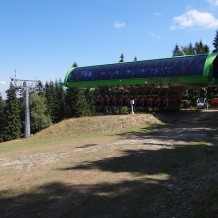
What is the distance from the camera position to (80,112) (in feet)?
223

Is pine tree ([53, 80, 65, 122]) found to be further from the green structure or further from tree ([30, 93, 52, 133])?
the green structure

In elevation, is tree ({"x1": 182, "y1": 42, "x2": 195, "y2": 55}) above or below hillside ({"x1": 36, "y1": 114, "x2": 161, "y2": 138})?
above

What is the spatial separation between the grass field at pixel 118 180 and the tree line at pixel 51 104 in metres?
38.5

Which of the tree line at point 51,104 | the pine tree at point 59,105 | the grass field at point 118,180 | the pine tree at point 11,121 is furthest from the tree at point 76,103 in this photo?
the grass field at point 118,180

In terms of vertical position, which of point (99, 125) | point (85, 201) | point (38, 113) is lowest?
point (85, 201)

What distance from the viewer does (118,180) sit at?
1061 cm

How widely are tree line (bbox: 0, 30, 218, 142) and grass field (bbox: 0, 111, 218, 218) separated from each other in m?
38.5

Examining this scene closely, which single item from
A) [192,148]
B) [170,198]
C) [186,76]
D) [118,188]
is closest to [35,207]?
[118,188]

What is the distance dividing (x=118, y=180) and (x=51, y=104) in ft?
242

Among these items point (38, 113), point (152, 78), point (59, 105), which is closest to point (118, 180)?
point (152, 78)

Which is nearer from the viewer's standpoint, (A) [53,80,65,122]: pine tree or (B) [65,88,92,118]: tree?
(B) [65,88,92,118]: tree

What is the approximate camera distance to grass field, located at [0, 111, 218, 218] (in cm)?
816

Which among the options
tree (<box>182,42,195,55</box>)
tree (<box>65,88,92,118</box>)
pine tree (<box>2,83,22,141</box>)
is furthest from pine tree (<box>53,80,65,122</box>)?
tree (<box>182,42,195,55</box>)

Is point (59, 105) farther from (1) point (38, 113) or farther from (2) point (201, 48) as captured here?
(2) point (201, 48)
